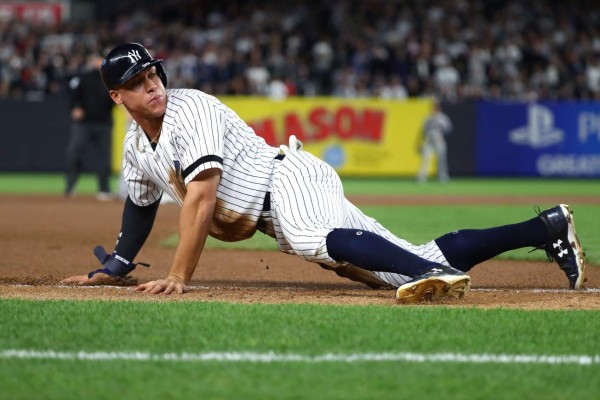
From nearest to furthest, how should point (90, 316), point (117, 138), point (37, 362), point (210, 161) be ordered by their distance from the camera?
1. point (37, 362)
2. point (90, 316)
3. point (210, 161)
4. point (117, 138)

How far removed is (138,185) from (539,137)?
1868cm

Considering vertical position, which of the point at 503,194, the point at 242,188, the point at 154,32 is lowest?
the point at 503,194

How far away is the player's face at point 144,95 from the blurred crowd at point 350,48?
17380mm

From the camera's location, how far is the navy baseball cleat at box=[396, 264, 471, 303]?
192 inches

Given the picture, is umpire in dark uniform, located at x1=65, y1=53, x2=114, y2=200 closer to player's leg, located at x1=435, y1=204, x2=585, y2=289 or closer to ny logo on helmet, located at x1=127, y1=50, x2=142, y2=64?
ny logo on helmet, located at x1=127, y1=50, x2=142, y2=64

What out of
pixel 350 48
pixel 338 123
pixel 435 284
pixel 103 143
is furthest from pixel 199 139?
pixel 350 48

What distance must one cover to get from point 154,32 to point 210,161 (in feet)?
67.4

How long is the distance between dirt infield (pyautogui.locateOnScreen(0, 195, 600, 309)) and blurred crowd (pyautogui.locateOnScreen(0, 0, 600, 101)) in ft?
40.9

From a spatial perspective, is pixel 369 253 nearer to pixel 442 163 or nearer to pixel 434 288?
pixel 434 288

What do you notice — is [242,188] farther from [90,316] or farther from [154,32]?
[154,32]

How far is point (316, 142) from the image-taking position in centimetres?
2289

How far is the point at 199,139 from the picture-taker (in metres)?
5.12

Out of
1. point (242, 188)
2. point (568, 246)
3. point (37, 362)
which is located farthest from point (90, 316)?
point (568, 246)

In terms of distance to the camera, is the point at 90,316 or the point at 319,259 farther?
the point at 319,259
